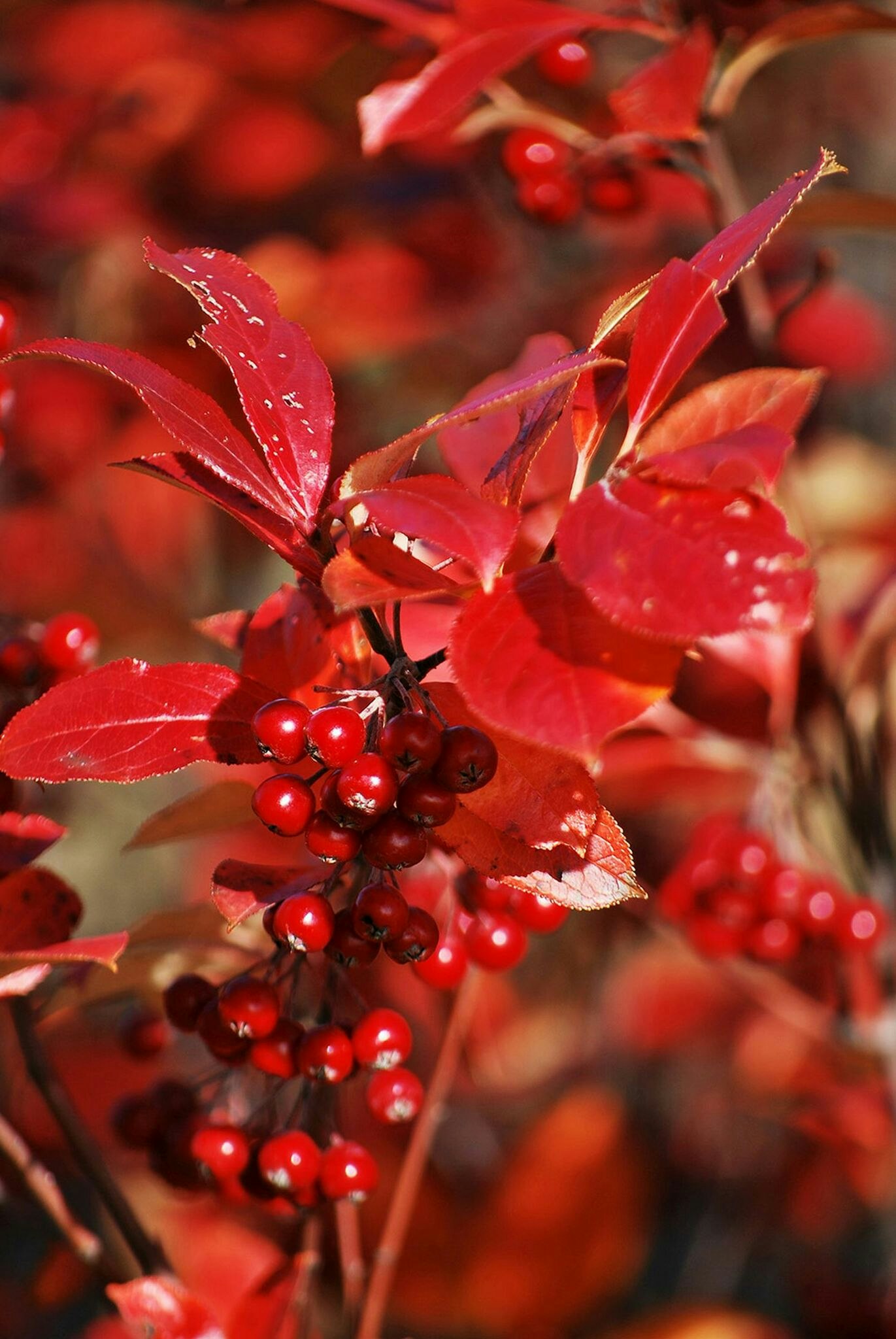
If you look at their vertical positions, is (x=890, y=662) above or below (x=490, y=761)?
below

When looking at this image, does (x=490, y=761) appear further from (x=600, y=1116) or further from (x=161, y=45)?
(x=161, y=45)

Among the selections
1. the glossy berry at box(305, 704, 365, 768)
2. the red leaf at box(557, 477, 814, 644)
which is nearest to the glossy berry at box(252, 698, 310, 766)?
the glossy berry at box(305, 704, 365, 768)

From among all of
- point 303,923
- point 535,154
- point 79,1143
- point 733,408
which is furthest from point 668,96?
point 79,1143

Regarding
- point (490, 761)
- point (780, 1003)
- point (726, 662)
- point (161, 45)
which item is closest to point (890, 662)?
point (726, 662)

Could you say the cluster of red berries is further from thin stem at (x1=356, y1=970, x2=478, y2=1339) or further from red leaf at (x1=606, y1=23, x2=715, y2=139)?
red leaf at (x1=606, y1=23, x2=715, y2=139)

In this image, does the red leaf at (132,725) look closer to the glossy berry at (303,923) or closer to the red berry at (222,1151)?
the glossy berry at (303,923)

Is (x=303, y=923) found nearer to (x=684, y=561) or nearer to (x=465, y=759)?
(x=465, y=759)
